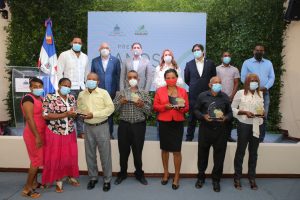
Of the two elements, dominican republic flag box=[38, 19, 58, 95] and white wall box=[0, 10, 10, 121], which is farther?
white wall box=[0, 10, 10, 121]

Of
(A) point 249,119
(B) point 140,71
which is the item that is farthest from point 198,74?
(A) point 249,119

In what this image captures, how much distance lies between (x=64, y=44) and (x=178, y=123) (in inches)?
153

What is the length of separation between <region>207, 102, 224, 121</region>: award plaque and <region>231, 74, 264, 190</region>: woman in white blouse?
0.26 metres

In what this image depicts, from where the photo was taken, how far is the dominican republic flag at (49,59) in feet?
20.6

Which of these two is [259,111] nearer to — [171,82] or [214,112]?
[214,112]

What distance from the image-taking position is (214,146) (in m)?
4.31

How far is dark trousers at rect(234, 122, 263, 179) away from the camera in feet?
14.1

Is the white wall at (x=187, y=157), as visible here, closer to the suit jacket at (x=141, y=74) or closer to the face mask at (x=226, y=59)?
the suit jacket at (x=141, y=74)

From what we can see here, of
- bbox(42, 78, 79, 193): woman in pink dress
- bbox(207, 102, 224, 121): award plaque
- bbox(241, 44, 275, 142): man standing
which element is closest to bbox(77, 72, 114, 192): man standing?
bbox(42, 78, 79, 193): woman in pink dress

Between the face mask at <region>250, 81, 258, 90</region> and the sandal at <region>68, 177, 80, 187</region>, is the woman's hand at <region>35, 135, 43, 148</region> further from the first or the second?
the face mask at <region>250, 81, 258, 90</region>

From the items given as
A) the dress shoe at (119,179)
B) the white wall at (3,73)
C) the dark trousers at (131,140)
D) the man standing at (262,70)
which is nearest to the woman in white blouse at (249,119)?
the man standing at (262,70)

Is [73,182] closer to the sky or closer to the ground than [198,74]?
closer to the ground

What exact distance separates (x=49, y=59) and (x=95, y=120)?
9.78 ft

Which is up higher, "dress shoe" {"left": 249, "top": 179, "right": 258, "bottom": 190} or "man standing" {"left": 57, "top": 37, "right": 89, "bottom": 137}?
"man standing" {"left": 57, "top": 37, "right": 89, "bottom": 137}
